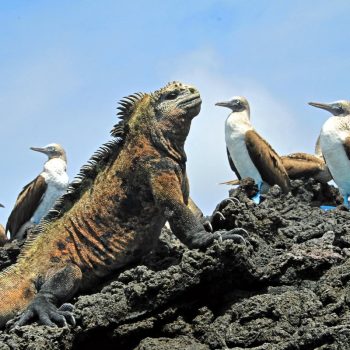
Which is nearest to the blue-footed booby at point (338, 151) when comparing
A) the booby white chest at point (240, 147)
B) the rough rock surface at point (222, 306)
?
the booby white chest at point (240, 147)

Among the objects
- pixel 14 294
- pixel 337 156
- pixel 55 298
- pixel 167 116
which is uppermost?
pixel 337 156

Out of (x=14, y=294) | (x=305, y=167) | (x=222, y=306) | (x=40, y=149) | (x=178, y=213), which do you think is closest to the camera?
(x=222, y=306)

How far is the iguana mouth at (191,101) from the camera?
14.5 meters

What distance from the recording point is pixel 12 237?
21594 millimetres

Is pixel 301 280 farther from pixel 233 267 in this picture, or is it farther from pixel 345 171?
pixel 345 171

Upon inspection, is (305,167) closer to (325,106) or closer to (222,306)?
(325,106)

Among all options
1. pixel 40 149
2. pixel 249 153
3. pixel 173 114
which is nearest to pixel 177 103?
pixel 173 114

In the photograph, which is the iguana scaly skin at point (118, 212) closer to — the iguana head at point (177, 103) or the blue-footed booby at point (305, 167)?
the iguana head at point (177, 103)

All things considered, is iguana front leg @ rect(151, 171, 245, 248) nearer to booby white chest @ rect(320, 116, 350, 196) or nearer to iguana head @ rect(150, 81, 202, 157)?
iguana head @ rect(150, 81, 202, 157)

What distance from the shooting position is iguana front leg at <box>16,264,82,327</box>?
43.1 ft

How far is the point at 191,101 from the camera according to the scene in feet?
→ 47.6

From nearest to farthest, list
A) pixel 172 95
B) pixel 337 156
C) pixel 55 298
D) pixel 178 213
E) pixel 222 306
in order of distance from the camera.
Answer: pixel 222 306, pixel 55 298, pixel 178 213, pixel 172 95, pixel 337 156

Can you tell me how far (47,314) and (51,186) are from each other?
9.05 m

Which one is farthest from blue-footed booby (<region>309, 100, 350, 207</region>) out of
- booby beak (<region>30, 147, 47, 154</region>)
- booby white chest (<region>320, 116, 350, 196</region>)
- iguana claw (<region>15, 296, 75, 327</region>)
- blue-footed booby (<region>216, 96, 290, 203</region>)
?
iguana claw (<region>15, 296, 75, 327</region>)
